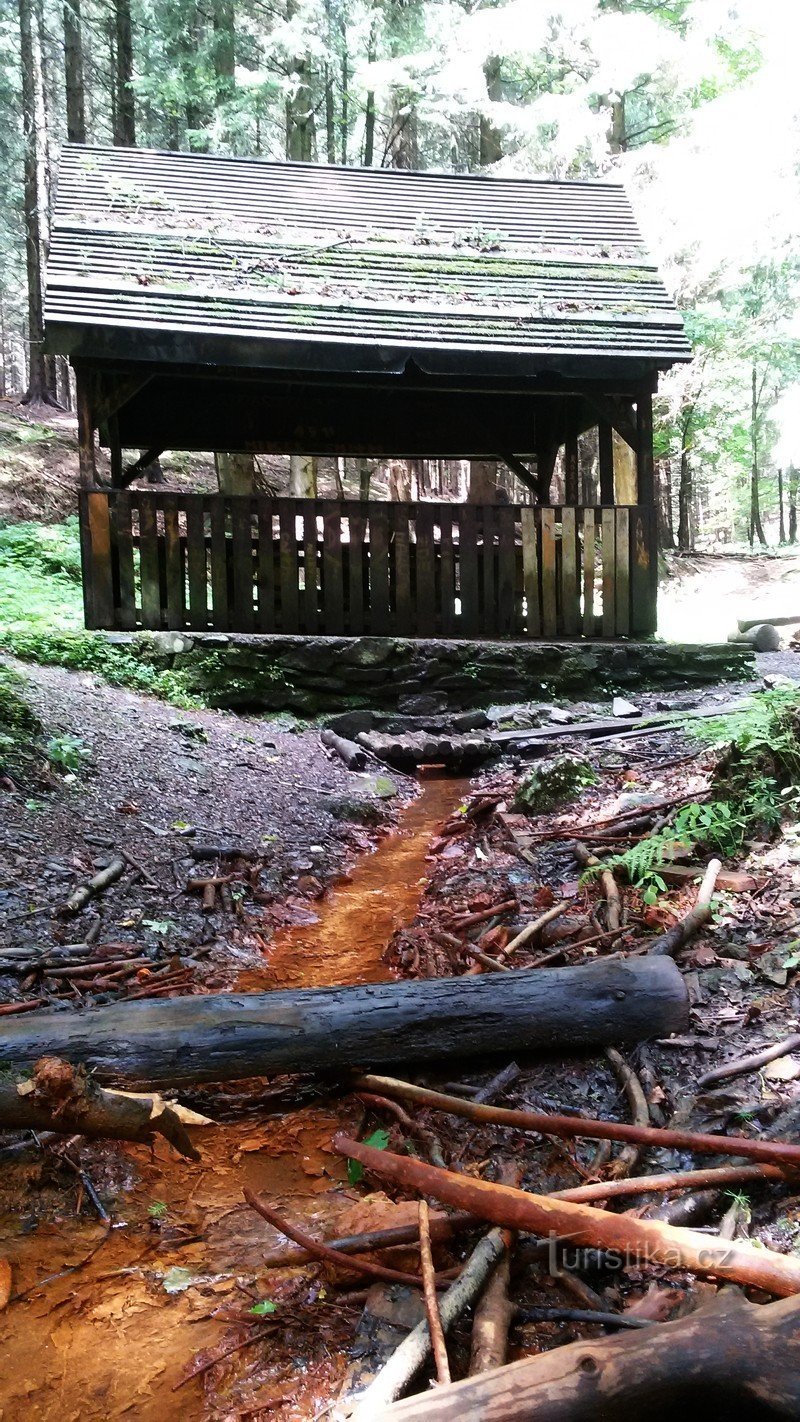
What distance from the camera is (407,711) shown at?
945 centimetres

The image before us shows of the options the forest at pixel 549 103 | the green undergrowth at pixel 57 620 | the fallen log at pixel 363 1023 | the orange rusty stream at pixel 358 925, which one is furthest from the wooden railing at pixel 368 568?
the fallen log at pixel 363 1023

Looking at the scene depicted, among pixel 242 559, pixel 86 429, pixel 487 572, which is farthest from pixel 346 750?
pixel 86 429

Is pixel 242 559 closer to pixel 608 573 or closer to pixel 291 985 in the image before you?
pixel 608 573

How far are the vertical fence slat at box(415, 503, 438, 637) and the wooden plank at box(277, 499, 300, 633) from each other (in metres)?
1.32

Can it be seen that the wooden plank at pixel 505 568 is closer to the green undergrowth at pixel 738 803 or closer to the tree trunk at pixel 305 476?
the green undergrowth at pixel 738 803

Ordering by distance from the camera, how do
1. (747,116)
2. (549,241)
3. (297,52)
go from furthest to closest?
(297,52), (747,116), (549,241)

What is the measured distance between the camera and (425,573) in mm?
9398

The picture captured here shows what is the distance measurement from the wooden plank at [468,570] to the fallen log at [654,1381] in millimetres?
8278

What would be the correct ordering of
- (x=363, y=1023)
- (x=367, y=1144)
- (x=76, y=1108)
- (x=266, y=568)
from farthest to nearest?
(x=266, y=568) < (x=363, y=1023) < (x=367, y=1144) < (x=76, y=1108)

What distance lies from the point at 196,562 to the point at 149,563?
0.47 metres

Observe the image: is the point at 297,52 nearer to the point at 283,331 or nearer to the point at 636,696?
the point at 283,331

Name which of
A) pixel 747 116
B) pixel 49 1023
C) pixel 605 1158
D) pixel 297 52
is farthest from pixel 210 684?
pixel 297 52

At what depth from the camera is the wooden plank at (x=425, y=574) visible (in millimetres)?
9336

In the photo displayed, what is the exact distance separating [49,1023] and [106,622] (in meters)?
6.63
